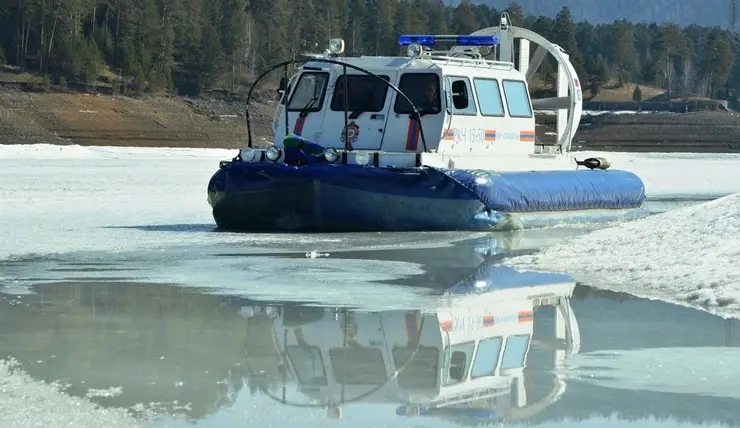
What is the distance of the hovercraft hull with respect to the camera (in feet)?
44.1

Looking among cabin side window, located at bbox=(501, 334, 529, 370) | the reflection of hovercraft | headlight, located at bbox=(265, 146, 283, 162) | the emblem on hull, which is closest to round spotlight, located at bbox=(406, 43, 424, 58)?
the emblem on hull

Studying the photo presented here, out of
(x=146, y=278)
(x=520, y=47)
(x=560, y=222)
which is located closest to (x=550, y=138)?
(x=520, y=47)

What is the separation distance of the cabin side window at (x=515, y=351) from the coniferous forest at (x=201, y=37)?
6467 cm

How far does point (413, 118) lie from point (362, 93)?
0.68m

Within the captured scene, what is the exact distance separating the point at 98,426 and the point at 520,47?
12.8 metres

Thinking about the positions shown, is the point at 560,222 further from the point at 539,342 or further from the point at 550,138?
the point at 539,342

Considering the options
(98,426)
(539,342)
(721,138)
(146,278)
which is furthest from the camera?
(721,138)

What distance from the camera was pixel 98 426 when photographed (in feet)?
15.6

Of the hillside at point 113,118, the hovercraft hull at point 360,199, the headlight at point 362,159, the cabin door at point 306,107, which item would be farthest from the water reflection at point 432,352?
the hillside at point 113,118

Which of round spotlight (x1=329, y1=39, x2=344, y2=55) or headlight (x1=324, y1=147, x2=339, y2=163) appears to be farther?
round spotlight (x1=329, y1=39, x2=344, y2=55)

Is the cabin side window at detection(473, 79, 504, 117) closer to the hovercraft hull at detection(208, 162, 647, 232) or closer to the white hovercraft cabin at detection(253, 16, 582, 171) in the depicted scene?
the white hovercraft cabin at detection(253, 16, 582, 171)

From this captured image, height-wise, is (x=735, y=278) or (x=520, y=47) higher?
(x=520, y=47)

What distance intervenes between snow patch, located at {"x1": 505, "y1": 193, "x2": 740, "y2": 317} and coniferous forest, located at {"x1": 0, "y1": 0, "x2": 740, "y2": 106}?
197 ft

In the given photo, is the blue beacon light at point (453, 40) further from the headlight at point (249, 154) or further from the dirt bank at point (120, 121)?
the dirt bank at point (120, 121)
